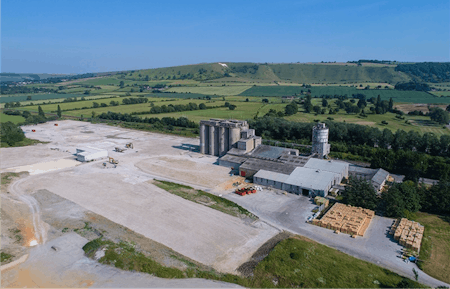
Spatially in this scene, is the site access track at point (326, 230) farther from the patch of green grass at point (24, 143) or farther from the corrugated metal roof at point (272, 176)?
the patch of green grass at point (24, 143)

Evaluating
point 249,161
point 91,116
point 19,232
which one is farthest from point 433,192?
point 91,116

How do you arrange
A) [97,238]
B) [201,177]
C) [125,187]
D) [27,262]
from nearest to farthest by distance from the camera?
[27,262], [97,238], [125,187], [201,177]

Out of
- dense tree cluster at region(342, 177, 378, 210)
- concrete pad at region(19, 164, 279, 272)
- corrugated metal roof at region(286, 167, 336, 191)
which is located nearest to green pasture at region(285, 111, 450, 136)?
corrugated metal roof at region(286, 167, 336, 191)

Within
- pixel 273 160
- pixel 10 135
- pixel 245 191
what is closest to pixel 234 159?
pixel 273 160

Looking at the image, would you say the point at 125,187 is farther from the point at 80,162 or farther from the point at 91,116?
the point at 91,116

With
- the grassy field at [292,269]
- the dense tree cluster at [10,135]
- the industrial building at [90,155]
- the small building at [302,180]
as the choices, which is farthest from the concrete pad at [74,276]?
the dense tree cluster at [10,135]

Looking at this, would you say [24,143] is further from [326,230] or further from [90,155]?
[326,230]
